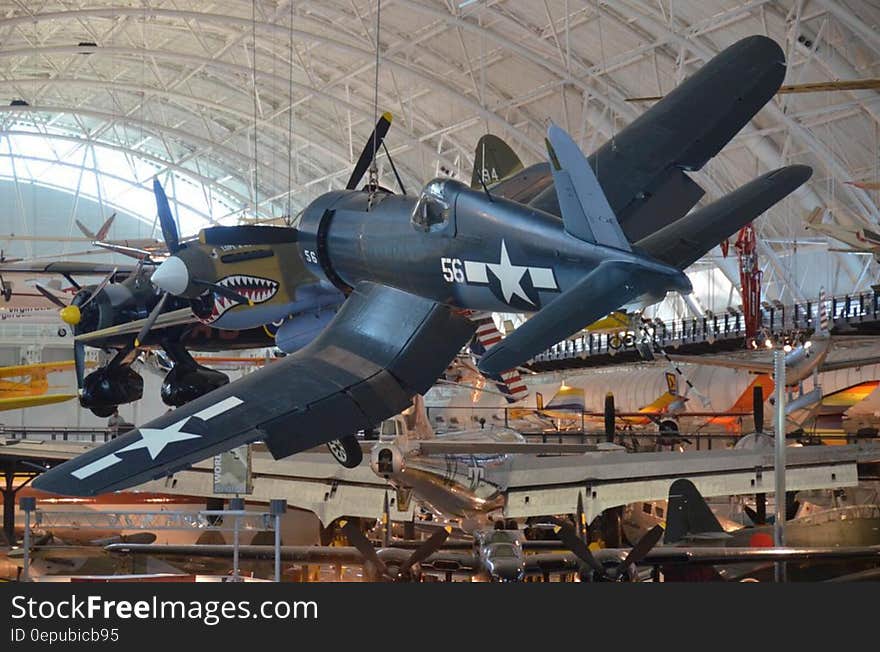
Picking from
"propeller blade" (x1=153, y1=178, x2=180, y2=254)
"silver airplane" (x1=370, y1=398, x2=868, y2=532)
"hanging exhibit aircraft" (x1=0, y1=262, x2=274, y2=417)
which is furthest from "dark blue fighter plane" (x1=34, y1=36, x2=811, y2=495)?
"silver airplane" (x1=370, y1=398, x2=868, y2=532)

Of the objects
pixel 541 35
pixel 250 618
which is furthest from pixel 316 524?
pixel 250 618

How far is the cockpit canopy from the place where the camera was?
6438mm

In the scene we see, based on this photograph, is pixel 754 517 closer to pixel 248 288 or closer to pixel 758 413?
pixel 758 413

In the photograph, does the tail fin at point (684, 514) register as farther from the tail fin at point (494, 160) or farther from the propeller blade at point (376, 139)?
the propeller blade at point (376, 139)

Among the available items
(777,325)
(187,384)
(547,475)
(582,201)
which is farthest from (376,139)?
(777,325)

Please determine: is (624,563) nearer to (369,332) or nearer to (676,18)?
(369,332)

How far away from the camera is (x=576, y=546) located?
36.5 ft

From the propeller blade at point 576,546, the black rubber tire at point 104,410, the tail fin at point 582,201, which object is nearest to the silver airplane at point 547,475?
the propeller blade at point 576,546

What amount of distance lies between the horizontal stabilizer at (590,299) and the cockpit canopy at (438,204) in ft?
3.59

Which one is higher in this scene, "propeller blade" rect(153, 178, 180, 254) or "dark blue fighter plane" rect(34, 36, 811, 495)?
"propeller blade" rect(153, 178, 180, 254)

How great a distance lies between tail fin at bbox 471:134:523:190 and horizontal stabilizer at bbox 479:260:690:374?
9.58 ft

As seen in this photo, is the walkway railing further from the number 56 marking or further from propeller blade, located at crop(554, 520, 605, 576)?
the number 56 marking

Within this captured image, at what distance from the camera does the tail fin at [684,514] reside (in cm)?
1402

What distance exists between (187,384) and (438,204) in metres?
3.67
